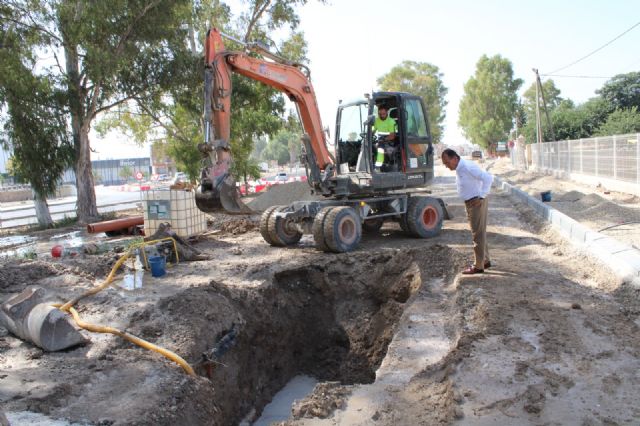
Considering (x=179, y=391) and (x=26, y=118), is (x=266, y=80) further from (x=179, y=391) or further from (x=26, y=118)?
(x=26, y=118)

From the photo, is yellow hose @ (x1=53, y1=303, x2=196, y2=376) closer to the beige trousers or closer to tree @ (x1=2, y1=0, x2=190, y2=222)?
the beige trousers

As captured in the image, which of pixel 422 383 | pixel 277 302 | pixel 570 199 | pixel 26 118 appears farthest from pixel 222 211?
pixel 570 199

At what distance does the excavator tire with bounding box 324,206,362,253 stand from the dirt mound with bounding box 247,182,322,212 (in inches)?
340

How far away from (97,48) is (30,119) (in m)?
2.77

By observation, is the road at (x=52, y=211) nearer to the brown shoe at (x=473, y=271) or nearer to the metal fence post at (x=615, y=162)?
the brown shoe at (x=473, y=271)

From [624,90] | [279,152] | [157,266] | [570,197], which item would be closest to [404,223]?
[157,266]

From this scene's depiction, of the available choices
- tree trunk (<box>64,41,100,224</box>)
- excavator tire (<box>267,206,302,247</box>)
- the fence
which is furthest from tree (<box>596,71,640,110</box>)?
excavator tire (<box>267,206,302,247</box>)

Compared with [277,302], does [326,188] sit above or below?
above

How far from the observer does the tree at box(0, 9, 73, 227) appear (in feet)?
43.8

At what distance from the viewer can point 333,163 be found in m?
9.88

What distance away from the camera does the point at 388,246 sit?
918 cm

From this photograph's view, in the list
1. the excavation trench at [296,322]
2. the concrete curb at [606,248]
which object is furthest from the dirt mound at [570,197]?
the excavation trench at [296,322]

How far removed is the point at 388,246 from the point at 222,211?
10.1 feet

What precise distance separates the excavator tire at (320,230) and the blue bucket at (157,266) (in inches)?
98.4
